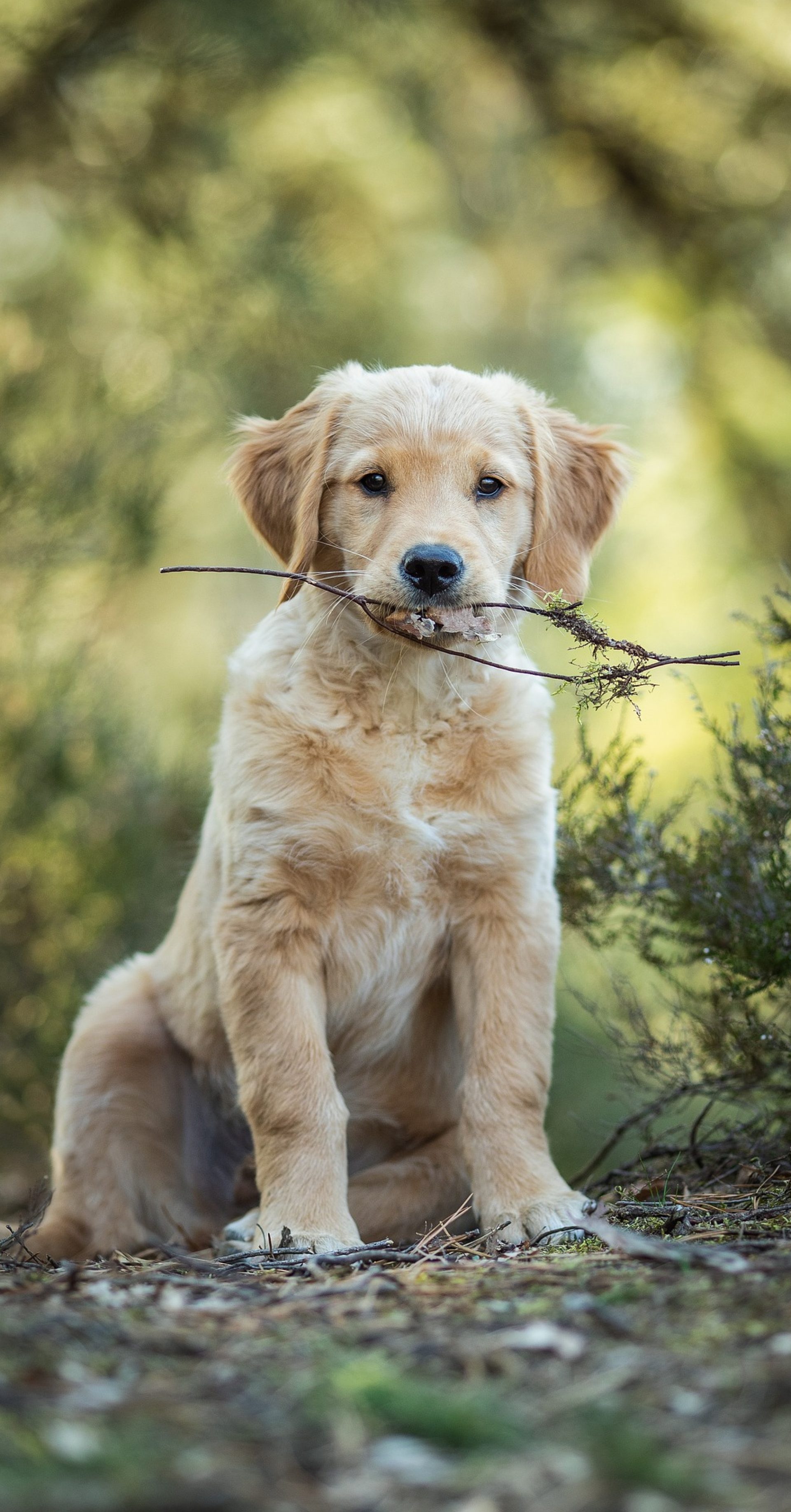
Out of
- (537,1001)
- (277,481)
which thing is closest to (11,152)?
(277,481)

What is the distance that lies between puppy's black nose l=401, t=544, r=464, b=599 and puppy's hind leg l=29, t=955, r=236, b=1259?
1.65 metres

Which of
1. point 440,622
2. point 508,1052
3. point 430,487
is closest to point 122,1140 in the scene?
point 508,1052

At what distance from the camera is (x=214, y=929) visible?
10.6ft

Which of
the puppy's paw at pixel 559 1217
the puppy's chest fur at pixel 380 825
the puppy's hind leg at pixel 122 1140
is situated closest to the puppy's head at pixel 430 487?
the puppy's chest fur at pixel 380 825

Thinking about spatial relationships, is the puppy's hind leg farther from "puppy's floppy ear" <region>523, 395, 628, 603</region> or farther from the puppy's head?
"puppy's floppy ear" <region>523, 395, 628, 603</region>

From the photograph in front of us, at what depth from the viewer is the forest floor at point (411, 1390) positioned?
1258mm

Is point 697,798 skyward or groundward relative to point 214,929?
skyward

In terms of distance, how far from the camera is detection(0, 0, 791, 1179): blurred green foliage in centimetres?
594

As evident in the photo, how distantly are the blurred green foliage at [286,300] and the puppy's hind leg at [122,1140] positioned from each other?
1696 mm

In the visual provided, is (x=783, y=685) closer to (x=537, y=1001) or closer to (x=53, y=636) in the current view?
(x=537, y=1001)

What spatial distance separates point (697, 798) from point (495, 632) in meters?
1.30

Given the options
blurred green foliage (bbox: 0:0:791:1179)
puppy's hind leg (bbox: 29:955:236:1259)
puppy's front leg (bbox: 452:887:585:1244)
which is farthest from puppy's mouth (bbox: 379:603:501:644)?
blurred green foliage (bbox: 0:0:791:1179)

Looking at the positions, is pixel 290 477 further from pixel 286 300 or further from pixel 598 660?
pixel 286 300

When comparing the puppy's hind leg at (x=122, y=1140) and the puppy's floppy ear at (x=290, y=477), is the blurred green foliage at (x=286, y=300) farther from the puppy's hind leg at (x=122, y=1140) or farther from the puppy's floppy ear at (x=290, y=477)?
the puppy's floppy ear at (x=290, y=477)
